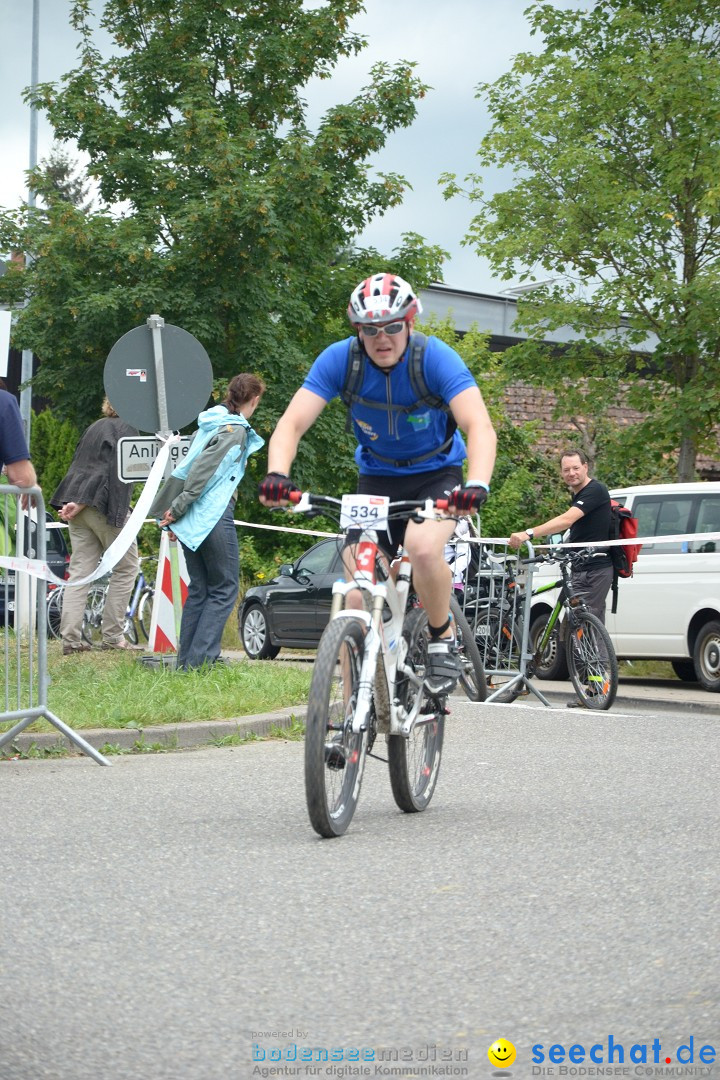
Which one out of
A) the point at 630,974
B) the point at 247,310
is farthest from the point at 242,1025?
the point at 247,310

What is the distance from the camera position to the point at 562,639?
1293 cm

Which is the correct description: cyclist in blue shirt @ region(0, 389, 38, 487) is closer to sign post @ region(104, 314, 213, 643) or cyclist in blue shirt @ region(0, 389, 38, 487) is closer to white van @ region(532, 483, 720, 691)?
sign post @ region(104, 314, 213, 643)

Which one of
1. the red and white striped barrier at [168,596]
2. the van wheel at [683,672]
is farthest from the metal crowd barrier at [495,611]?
the van wheel at [683,672]

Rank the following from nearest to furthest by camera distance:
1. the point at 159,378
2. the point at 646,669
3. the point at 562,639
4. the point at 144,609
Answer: the point at 159,378
the point at 562,639
the point at 646,669
the point at 144,609

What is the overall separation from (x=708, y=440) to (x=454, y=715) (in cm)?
1195

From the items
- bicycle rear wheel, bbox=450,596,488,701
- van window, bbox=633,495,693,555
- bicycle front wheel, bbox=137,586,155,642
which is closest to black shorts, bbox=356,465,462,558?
bicycle rear wheel, bbox=450,596,488,701

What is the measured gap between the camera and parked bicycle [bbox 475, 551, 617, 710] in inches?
492

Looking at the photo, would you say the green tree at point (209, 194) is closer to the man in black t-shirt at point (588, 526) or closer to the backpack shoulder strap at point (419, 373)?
the man in black t-shirt at point (588, 526)

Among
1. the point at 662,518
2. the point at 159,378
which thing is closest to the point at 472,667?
the point at 159,378

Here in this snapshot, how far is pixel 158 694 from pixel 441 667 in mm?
3817

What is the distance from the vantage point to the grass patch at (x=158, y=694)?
9.13m

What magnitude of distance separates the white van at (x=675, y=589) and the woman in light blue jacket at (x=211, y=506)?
15.8 feet

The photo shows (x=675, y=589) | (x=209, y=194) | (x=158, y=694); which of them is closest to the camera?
(x=158, y=694)

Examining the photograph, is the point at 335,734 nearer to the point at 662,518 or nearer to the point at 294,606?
the point at 662,518
